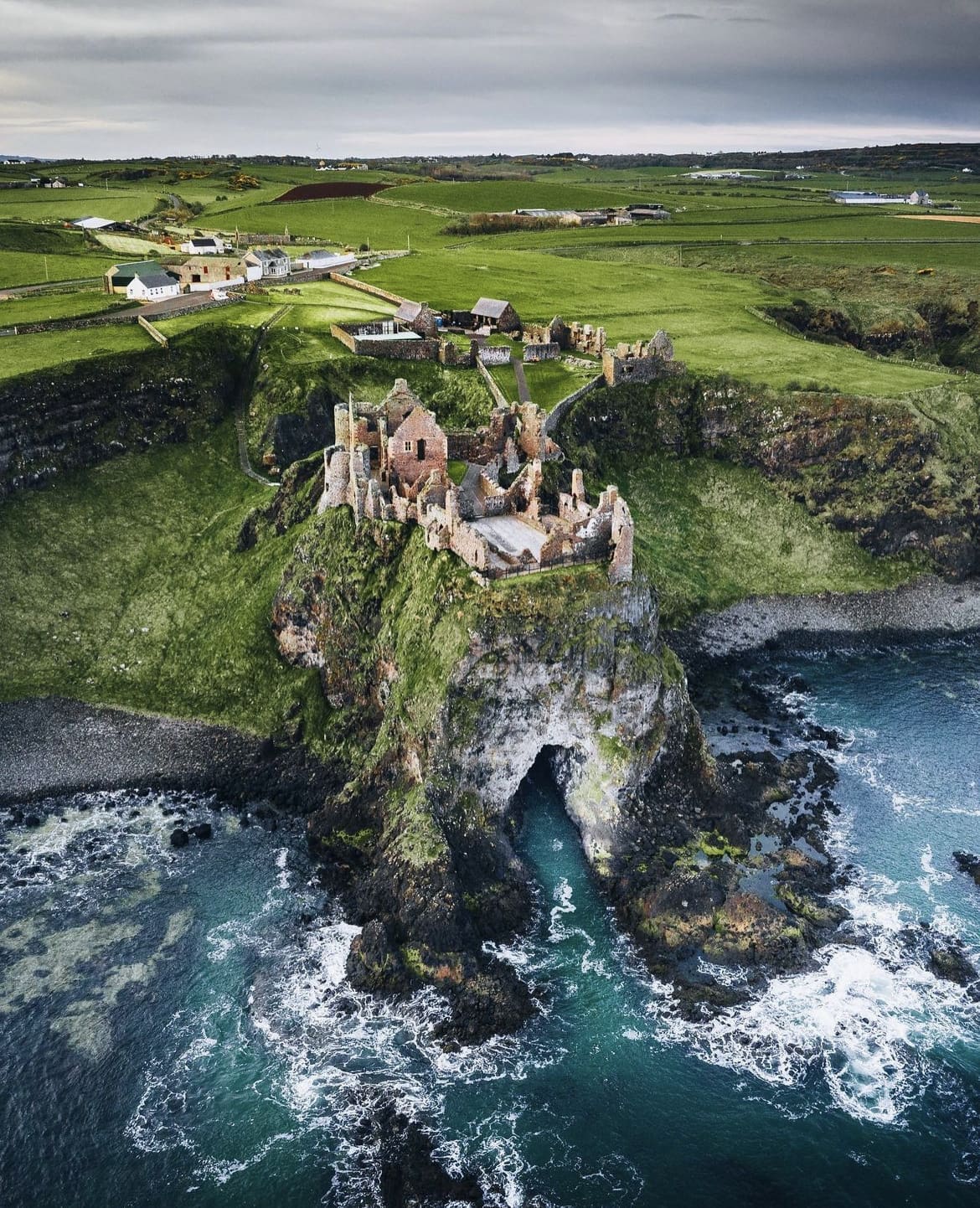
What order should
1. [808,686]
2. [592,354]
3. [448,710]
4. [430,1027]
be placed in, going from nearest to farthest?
1. [430,1027]
2. [448,710]
3. [808,686]
4. [592,354]

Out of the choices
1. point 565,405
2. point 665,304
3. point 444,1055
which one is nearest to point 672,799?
point 444,1055

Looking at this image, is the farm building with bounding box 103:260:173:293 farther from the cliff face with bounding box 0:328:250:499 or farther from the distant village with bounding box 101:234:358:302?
the cliff face with bounding box 0:328:250:499

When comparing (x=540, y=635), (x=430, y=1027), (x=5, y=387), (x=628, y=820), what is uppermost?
(x=5, y=387)

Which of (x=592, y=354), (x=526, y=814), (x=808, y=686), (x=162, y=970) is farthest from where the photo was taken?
(x=592, y=354)

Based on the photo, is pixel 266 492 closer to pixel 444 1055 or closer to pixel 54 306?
pixel 54 306

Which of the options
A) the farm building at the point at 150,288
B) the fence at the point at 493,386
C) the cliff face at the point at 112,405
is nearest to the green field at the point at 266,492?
the fence at the point at 493,386

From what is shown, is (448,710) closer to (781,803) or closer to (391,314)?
(781,803)

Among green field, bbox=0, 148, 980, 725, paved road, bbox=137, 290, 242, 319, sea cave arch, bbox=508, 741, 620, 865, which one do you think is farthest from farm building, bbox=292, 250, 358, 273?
sea cave arch, bbox=508, 741, 620, 865

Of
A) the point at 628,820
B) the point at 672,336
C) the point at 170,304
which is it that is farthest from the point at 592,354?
the point at 628,820
